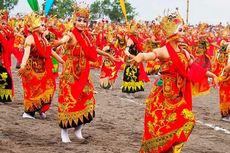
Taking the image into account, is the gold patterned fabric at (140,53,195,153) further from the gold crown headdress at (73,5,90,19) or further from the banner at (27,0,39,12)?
the banner at (27,0,39,12)

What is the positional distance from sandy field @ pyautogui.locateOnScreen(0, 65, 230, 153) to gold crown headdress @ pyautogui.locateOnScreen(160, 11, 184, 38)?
77.2 inches

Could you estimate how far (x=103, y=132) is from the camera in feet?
30.2

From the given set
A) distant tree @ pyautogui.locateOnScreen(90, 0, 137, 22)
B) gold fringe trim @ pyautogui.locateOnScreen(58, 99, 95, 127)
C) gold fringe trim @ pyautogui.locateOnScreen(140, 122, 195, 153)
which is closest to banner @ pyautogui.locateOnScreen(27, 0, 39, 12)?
gold fringe trim @ pyautogui.locateOnScreen(58, 99, 95, 127)

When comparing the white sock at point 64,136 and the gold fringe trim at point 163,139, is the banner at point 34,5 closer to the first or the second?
the white sock at point 64,136

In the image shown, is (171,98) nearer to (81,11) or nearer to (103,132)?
(81,11)

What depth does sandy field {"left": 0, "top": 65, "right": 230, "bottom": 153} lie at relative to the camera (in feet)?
25.8

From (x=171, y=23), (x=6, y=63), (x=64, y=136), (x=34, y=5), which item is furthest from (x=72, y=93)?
(x=6, y=63)

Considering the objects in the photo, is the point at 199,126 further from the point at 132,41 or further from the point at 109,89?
the point at 109,89

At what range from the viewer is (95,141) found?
27.5 ft

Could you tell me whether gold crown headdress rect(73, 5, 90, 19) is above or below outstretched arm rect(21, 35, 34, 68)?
above

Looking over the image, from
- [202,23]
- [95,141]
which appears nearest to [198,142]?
[95,141]

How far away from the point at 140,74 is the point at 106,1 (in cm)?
4698

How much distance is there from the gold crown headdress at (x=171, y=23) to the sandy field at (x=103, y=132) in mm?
1961

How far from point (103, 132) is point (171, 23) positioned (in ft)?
10.5
